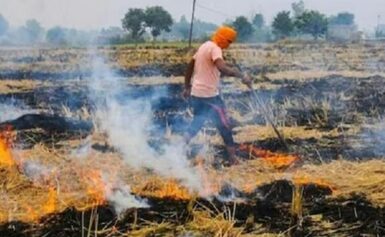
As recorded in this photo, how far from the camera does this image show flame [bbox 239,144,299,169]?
7516 millimetres

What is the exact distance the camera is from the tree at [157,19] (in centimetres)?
3650

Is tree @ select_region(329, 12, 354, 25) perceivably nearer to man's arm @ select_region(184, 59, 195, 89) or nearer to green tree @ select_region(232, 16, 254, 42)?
green tree @ select_region(232, 16, 254, 42)

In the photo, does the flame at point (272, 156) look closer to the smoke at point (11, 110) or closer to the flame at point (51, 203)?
the flame at point (51, 203)

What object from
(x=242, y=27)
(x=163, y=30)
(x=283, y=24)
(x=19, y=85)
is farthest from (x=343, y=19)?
(x=19, y=85)

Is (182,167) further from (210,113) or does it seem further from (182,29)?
(182,29)

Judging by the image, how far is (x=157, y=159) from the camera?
7539 mm

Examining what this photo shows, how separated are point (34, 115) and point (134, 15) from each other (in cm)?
2080

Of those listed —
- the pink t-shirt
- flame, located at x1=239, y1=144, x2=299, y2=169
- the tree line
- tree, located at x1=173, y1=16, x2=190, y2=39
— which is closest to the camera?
the pink t-shirt

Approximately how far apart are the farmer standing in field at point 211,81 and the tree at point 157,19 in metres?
28.0

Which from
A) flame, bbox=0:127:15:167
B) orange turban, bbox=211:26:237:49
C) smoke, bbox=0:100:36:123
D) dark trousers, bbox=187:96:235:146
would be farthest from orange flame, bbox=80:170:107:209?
smoke, bbox=0:100:36:123

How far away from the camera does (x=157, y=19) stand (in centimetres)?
3703

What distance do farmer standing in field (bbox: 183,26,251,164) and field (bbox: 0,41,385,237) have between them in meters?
0.40

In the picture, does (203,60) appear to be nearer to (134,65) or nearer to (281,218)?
(281,218)

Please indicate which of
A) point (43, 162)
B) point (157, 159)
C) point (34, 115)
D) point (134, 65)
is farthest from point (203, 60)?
point (134, 65)
